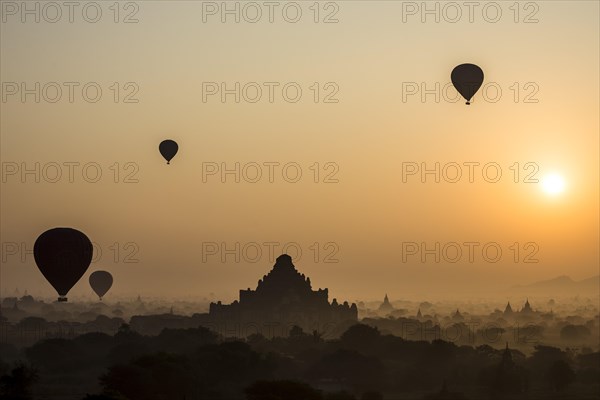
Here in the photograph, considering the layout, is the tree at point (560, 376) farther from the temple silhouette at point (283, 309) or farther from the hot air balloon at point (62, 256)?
the temple silhouette at point (283, 309)

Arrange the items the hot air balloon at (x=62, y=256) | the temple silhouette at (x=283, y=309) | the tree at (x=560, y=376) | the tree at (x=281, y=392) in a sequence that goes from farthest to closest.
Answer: the temple silhouette at (x=283, y=309) < the tree at (x=560, y=376) < the hot air balloon at (x=62, y=256) < the tree at (x=281, y=392)

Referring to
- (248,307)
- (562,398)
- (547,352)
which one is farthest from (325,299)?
(562,398)

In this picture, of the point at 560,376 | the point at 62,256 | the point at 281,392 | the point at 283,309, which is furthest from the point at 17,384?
the point at 283,309

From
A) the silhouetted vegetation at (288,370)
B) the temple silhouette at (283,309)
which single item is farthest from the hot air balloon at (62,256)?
the temple silhouette at (283,309)

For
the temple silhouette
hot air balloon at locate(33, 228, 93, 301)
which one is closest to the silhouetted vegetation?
hot air balloon at locate(33, 228, 93, 301)

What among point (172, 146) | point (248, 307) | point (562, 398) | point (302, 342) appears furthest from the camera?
point (248, 307)

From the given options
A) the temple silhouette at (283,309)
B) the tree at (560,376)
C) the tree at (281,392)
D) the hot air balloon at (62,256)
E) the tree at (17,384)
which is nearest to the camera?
the tree at (17,384)

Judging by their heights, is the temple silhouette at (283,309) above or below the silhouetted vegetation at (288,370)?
above

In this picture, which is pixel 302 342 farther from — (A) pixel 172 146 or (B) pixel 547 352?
(A) pixel 172 146
